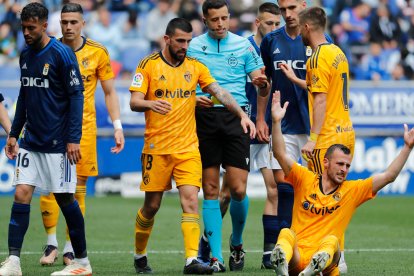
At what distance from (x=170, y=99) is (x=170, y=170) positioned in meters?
0.65

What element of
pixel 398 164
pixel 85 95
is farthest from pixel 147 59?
pixel 398 164

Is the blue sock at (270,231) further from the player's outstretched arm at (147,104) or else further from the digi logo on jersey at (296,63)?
the player's outstretched arm at (147,104)

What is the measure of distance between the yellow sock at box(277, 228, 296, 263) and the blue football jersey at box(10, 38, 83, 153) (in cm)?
202

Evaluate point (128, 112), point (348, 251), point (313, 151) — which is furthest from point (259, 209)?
point (313, 151)

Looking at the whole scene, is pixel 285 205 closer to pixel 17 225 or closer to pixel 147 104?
pixel 147 104

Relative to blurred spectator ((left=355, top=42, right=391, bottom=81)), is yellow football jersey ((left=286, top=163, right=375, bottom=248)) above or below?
below

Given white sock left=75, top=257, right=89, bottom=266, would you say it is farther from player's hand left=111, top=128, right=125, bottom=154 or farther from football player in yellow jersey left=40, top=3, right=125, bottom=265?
football player in yellow jersey left=40, top=3, right=125, bottom=265

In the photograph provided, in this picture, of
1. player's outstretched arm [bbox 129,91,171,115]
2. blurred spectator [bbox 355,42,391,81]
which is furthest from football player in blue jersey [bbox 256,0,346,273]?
blurred spectator [bbox 355,42,391,81]

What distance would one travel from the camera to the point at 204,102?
996cm

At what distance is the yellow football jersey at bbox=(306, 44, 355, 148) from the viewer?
8969mm

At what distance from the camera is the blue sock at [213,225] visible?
975 cm

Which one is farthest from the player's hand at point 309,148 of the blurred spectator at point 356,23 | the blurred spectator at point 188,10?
the blurred spectator at point 356,23

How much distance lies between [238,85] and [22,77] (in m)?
2.29

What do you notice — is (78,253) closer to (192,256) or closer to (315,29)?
(192,256)
